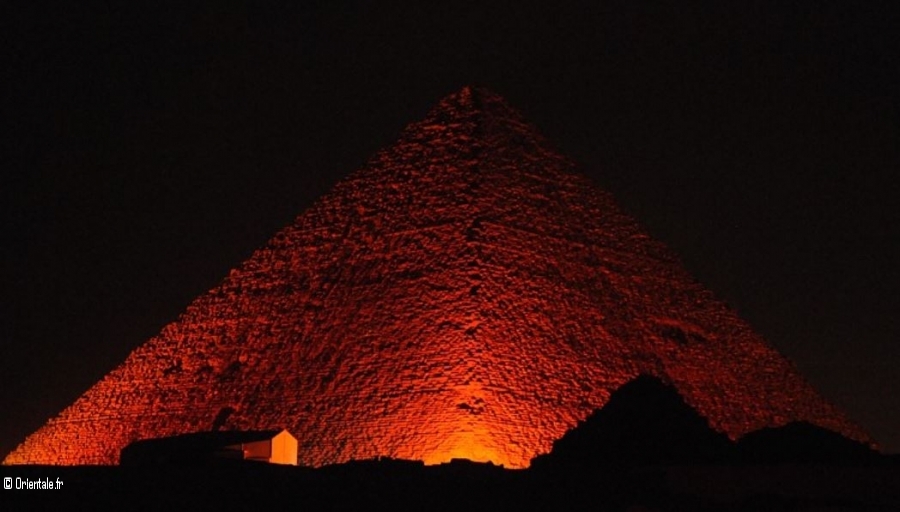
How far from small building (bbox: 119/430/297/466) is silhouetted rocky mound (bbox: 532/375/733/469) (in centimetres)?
511

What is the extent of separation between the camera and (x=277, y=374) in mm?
41625

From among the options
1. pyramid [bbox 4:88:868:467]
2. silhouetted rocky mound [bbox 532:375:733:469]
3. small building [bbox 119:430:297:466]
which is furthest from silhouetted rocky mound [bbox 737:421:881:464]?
small building [bbox 119:430:297:466]

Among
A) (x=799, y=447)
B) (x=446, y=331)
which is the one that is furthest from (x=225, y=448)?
(x=799, y=447)

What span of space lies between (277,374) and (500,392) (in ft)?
20.2

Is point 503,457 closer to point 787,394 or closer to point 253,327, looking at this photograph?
point 253,327

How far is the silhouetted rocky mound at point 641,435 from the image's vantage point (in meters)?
31.5

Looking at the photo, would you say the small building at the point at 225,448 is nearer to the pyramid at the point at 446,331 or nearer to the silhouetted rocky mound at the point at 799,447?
the pyramid at the point at 446,331

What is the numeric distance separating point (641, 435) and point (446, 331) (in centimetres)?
685

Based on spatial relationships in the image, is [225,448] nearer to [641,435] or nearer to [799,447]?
[641,435]

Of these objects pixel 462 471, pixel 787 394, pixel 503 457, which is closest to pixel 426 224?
pixel 503 457

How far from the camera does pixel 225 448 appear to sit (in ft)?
114

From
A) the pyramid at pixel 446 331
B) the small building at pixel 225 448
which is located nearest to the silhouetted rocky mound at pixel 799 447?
the pyramid at pixel 446 331

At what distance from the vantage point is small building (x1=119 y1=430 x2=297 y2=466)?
3447 centimetres

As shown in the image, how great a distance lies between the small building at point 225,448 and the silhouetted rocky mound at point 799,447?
786cm
